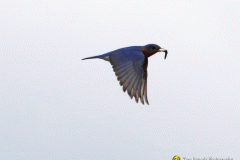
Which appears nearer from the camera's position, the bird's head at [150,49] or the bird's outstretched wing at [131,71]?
the bird's outstretched wing at [131,71]

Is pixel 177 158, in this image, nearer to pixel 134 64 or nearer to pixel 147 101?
pixel 147 101

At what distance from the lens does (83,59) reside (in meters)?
12.2

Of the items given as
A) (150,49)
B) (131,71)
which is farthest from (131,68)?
(150,49)

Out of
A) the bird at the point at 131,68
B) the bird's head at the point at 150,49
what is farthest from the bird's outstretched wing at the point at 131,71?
the bird's head at the point at 150,49

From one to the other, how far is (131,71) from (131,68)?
0.31 feet

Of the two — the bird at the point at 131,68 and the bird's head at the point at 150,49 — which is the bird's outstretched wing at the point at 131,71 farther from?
the bird's head at the point at 150,49

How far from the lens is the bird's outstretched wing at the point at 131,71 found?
11.2 metres

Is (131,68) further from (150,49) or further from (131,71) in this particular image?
(150,49)

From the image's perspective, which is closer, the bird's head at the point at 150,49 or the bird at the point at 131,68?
the bird at the point at 131,68

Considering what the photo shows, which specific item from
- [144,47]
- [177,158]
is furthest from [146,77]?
[177,158]

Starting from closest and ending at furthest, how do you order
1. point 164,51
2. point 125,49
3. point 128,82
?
1. point 128,82
2. point 125,49
3. point 164,51

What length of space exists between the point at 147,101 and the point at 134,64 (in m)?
1.15

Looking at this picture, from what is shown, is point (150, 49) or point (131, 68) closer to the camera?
point (131, 68)

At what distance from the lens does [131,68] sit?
37.7ft
